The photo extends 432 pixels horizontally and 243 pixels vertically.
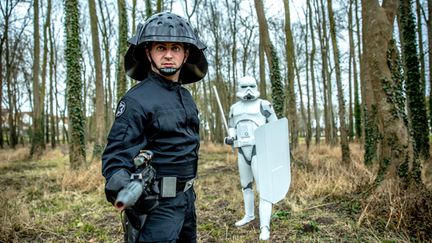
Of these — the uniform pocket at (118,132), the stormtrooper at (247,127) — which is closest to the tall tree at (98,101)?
the stormtrooper at (247,127)

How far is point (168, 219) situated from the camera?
182cm

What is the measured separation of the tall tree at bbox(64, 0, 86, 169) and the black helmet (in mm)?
6948

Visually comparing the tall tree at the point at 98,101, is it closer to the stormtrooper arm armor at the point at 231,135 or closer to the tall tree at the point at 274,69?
the tall tree at the point at 274,69

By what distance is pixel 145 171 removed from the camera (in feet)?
5.53

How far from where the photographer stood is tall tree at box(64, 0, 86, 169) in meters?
8.60

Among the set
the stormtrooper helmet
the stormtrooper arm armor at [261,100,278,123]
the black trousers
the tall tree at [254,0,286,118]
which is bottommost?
the black trousers

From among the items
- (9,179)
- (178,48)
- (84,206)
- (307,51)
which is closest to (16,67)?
(9,179)

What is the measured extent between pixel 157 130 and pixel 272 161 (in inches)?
106

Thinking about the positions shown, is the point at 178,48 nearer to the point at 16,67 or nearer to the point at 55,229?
the point at 55,229

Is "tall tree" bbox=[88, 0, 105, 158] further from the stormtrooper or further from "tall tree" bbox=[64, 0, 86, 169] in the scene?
the stormtrooper

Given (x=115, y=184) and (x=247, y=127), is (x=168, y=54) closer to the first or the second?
(x=115, y=184)

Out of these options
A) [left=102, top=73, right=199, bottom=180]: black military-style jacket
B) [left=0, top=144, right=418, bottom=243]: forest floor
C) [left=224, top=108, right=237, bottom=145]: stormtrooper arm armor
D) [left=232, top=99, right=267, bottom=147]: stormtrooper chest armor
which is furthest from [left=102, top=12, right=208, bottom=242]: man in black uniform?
[left=224, top=108, right=237, bottom=145]: stormtrooper arm armor

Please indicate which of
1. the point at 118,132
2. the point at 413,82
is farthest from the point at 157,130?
the point at 413,82

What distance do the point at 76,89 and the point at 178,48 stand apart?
24.4 ft
